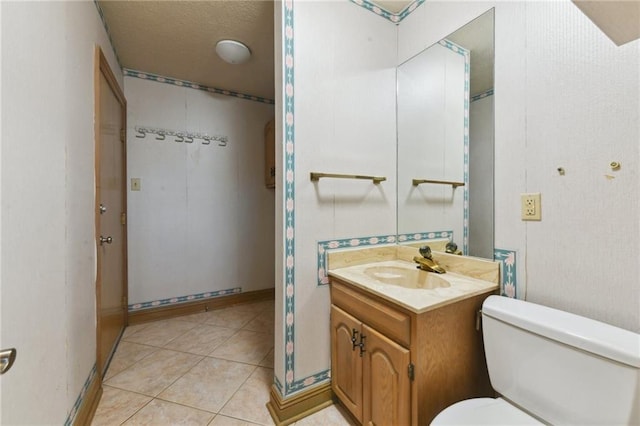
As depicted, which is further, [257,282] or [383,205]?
[257,282]

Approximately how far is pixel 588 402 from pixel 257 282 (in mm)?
2750

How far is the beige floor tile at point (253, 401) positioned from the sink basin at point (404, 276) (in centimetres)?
94

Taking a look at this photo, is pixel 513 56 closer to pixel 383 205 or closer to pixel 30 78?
pixel 383 205

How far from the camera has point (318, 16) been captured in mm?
1421

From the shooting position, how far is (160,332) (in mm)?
2271

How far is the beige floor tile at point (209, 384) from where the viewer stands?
1.47 m

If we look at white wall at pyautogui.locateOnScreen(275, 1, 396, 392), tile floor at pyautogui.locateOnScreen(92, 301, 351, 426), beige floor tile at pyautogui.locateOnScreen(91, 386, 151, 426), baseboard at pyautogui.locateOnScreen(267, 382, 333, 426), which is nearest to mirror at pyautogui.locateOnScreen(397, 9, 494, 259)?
white wall at pyautogui.locateOnScreen(275, 1, 396, 392)

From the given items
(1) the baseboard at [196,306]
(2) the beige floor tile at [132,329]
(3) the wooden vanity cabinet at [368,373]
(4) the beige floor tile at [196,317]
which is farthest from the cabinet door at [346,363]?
(2) the beige floor tile at [132,329]

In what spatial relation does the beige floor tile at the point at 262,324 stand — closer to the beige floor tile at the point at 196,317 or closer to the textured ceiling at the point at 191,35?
the beige floor tile at the point at 196,317

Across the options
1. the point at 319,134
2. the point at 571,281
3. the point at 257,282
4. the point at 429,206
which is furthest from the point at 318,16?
the point at 257,282

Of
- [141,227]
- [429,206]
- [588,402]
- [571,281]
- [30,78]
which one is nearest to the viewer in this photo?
[588,402]

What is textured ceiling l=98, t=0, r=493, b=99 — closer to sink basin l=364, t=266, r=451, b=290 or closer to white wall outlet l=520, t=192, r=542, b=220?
white wall outlet l=520, t=192, r=542, b=220

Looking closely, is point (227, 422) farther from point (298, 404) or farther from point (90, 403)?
point (90, 403)

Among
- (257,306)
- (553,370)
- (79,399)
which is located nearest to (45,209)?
(79,399)
